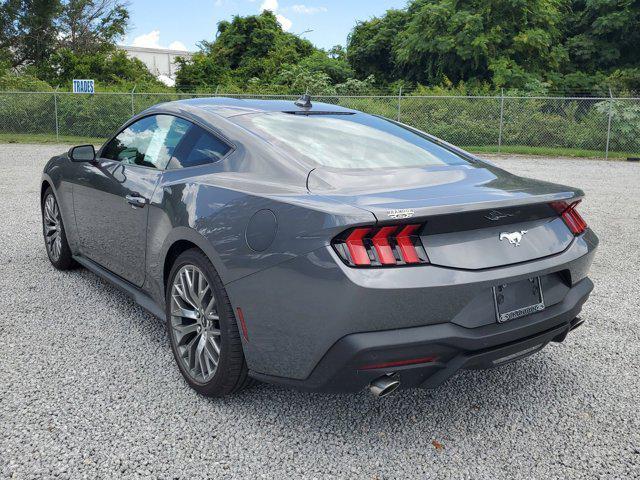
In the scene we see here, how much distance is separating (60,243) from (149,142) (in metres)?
1.75

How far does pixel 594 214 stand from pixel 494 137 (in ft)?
36.4

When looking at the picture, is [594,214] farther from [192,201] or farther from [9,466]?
[9,466]

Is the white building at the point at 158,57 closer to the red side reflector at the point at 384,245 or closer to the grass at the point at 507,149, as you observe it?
the grass at the point at 507,149

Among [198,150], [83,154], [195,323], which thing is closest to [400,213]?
[195,323]

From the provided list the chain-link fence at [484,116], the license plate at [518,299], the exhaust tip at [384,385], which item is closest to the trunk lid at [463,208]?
the license plate at [518,299]

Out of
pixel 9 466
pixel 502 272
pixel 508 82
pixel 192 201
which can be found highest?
pixel 508 82

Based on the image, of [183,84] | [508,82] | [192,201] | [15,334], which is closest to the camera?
[192,201]

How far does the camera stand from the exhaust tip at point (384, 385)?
7.78 feet

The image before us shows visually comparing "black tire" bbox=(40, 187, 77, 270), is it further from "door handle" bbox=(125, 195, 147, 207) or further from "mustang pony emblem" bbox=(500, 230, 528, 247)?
"mustang pony emblem" bbox=(500, 230, 528, 247)

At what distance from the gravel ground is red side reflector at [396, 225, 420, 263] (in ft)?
2.91

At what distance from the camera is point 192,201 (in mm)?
3020

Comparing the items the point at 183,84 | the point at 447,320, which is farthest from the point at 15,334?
the point at 183,84

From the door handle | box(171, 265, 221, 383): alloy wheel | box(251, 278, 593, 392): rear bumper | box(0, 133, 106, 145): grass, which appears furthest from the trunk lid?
box(0, 133, 106, 145): grass

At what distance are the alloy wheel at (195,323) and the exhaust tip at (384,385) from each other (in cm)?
84
